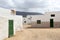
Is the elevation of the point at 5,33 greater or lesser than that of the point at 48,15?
lesser

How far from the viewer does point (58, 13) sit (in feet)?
118

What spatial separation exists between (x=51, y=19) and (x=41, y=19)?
2.57 m

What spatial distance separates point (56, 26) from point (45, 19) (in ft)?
10.6

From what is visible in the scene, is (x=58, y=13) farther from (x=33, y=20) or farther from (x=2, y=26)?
(x=2, y=26)

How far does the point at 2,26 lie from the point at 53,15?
22.1 meters

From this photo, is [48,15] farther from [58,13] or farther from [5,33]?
[5,33]

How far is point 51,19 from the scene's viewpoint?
36.1 m

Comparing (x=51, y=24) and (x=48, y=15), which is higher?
(x=48, y=15)

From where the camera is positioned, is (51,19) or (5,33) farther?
(51,19)

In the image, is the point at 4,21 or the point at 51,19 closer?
the point at 4,21

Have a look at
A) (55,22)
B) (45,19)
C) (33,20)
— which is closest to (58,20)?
(55,22)

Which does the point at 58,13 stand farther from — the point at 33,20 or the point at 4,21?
the point at 4,21

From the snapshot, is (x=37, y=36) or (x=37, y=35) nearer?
(x=37, y=36)

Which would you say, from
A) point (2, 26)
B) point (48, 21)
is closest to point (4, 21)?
point (2, 26)
